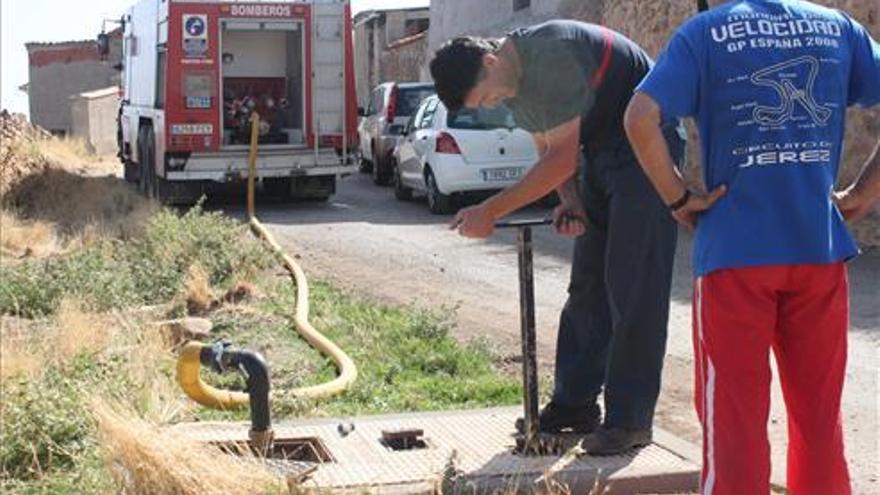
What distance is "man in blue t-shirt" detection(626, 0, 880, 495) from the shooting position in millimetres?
3750

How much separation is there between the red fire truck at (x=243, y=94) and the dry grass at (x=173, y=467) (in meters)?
13.2

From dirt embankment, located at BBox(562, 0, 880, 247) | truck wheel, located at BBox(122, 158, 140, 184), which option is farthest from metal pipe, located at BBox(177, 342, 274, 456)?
truck wheel, located at BBox(122, 158, 140, 184)

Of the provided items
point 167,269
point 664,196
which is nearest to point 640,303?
point 664,196

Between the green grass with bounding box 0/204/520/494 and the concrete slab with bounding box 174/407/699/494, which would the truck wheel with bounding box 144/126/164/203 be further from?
the concrete slab with bounding box 174/407/699/494

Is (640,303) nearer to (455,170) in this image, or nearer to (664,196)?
(664,196)

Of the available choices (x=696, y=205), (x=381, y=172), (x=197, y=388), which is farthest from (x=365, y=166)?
(x=696, y=205)

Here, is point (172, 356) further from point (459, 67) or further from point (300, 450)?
point (459, 67)

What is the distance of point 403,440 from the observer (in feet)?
18.4

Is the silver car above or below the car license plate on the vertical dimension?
above

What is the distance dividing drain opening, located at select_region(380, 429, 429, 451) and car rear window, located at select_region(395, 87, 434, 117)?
15729 millimetres

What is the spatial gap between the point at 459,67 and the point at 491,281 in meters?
6.68

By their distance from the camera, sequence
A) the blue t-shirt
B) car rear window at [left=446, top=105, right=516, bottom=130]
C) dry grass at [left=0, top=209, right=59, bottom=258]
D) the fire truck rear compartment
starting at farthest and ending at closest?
1. the fire truck rear compartment
2. car rear window at [left=446, top=105, right=516, bottom=130]
3. dry grass at [left=0, top=209, right=59, bottom=258]
4. the blue t-shirt

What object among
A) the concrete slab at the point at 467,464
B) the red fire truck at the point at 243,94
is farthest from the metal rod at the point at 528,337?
the red fire truck at the point at 243,94

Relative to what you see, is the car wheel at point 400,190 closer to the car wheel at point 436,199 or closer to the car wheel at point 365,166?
the car wheel at point 436,199
